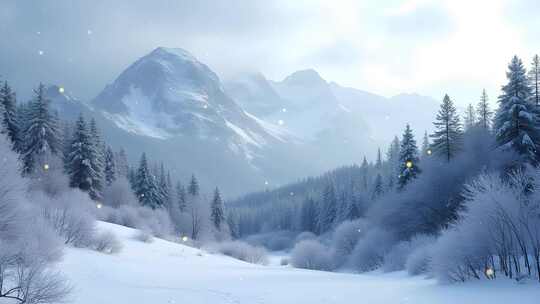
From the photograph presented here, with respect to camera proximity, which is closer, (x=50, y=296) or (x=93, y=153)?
Answer: (x=50, y=296)

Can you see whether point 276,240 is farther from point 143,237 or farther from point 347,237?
point 143,237

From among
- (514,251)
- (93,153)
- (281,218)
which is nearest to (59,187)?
(93,153)

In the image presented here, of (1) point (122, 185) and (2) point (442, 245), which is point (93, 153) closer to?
(1) point (122, 185)

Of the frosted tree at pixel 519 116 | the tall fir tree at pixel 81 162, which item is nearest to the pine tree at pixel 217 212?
the tall fir tree at pixel 81 162

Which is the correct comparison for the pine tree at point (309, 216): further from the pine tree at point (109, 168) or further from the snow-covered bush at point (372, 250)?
the snow-covered bush at point (372, 250)

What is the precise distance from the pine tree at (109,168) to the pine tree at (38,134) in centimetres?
1202

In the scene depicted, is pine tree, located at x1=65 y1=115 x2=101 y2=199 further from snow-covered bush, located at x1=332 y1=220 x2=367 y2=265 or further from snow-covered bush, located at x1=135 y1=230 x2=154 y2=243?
snow-covered bush, located at x1=332 y1=220 x2=367 y2=265

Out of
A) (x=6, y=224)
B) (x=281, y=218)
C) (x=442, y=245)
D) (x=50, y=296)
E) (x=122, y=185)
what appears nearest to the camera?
(x=50, y=296)

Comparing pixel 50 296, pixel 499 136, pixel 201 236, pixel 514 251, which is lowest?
pixel 50 296

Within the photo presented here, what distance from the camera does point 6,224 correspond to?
1505 cm

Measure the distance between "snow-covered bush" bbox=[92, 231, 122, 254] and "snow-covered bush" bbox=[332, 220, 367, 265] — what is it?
32.0 m

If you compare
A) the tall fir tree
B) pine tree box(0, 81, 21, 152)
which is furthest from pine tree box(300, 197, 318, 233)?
pine tree box(0, 81, 21, 152)

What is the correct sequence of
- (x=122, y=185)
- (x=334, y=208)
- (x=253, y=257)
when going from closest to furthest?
1. (x=253, y=257)
2. (x=122, y=185)
3. (x=334, y=208)

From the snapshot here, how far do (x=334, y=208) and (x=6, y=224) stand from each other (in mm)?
71643
